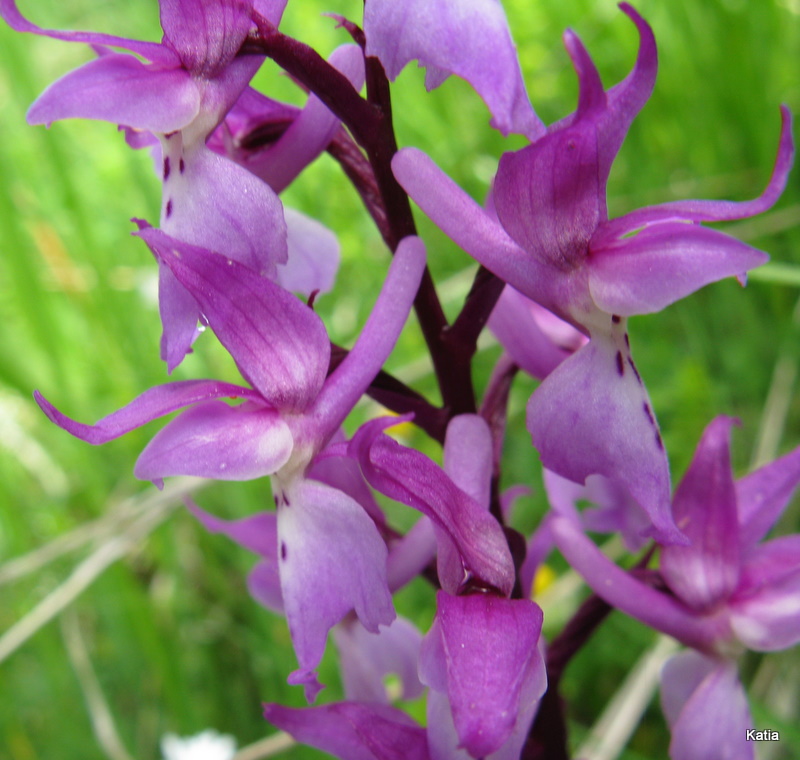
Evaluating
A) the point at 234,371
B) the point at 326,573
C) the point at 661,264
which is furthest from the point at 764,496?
the point at 234,371

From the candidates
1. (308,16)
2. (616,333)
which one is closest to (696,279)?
(616,333)

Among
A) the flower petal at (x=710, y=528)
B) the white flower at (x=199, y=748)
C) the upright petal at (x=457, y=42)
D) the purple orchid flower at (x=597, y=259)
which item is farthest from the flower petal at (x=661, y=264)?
the white flower at (x=199, y=748)

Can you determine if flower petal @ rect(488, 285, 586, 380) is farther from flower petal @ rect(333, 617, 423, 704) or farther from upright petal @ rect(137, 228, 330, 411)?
flower petal @ rect(333, 617, 423, 704)

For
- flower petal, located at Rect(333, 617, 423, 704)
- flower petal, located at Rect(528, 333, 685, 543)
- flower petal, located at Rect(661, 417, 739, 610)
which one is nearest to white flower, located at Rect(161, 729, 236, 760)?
flower petal, located at Rect(333, 617, 423, 704)

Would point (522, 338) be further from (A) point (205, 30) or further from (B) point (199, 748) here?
(B) point (199, 748)

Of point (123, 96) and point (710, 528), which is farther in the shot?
point (710, 528)

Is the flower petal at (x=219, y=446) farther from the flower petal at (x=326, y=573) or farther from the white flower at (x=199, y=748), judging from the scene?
the white flower at (x=199, y=748)

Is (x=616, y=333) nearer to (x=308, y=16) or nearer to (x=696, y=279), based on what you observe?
(x=696, y=279)
